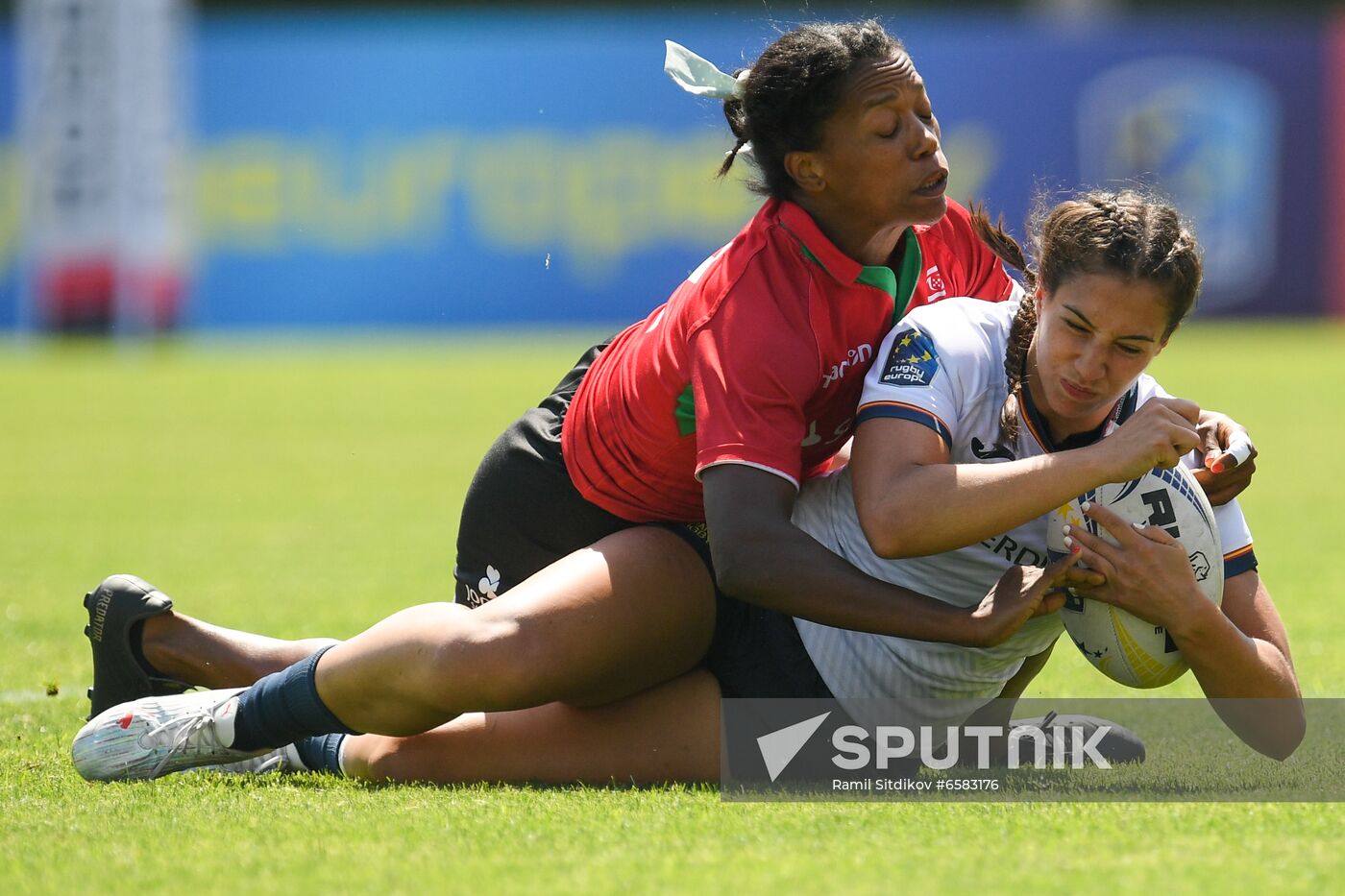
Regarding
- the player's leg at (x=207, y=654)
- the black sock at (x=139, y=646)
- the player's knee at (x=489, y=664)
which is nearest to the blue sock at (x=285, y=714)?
the player's knee at (x=489, y=664)

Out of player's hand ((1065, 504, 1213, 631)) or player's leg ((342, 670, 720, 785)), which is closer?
player's hand ((1065, 504, 1213, 631))

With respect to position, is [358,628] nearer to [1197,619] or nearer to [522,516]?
[522,516]

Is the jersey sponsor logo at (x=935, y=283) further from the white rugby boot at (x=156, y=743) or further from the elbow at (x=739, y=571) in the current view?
the white rugby boot at (x=156, y=743)

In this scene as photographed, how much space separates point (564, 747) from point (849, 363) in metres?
1.05

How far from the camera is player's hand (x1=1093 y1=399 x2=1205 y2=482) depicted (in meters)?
3.48

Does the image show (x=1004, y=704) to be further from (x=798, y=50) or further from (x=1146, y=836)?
(x=798, y=50)

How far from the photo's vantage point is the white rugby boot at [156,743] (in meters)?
3.99

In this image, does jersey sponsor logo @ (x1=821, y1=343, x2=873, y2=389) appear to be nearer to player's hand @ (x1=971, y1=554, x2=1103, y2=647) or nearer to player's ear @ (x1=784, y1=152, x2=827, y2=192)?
player's ear @ (x1=784, y1=152, x2=827, y2=192)

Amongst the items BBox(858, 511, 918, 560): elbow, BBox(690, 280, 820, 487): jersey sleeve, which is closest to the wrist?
BBox(858, 511, 918, 560): elbow

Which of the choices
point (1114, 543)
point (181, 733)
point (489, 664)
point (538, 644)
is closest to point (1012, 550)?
point (1114, 543)

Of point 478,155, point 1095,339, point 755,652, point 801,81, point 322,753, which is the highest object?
A: point 801,81

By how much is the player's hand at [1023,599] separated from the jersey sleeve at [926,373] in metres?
0.33

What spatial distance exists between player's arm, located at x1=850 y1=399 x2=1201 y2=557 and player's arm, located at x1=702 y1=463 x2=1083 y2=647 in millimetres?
109

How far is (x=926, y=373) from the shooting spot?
3.75 metres
